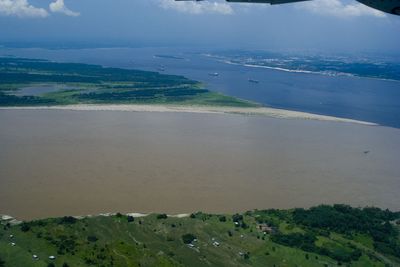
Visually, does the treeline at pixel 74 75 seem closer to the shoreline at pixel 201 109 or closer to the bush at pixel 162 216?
the shoreline at pixel 201 109

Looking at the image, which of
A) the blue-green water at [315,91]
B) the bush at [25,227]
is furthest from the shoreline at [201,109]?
the bush at [25,227]

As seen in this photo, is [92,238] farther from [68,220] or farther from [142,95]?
[142,95]

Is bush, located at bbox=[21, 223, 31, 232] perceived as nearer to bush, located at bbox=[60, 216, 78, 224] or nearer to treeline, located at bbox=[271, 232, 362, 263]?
bush, located at bbox=[60, 216, 78, 224]

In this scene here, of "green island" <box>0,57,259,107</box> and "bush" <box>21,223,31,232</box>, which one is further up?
"green island" <box>0,57,259,107</box>

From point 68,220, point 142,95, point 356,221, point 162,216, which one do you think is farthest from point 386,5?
point 142,95

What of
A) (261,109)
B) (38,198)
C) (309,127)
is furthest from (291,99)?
(38,198)

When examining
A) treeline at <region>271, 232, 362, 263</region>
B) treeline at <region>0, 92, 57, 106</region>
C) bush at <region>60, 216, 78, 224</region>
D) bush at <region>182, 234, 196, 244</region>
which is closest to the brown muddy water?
bush at <region>60, 216, 78, 224</region>
